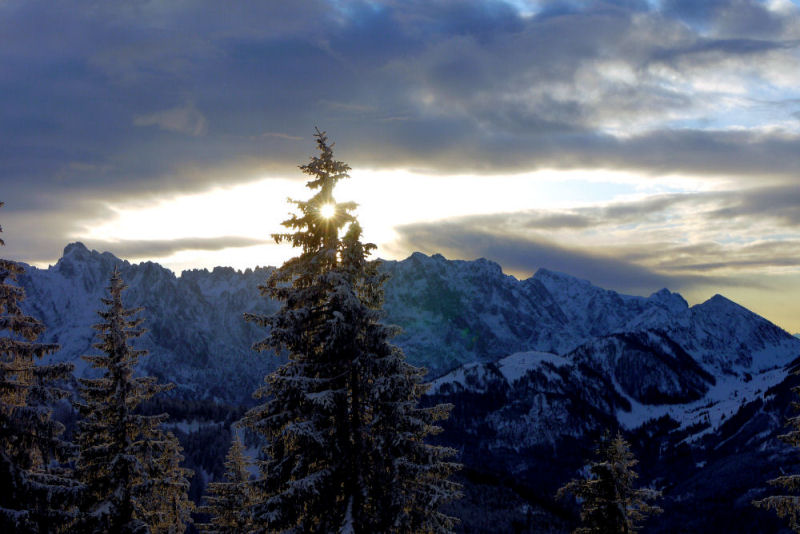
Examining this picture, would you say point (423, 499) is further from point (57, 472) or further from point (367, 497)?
point (57, 472)

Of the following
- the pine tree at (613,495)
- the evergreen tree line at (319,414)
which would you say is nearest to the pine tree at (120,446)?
the evergreen tree line at (319,414)

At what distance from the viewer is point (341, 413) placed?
1916cm

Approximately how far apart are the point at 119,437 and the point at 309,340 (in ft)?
43.1

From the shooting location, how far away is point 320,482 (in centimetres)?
1841

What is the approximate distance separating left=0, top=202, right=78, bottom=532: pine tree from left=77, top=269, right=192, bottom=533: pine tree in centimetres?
448

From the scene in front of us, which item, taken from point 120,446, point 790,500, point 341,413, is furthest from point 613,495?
point 120,446

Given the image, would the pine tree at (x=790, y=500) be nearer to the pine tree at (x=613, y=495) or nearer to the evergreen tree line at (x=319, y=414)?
the pine tree at (x=613, y=495)

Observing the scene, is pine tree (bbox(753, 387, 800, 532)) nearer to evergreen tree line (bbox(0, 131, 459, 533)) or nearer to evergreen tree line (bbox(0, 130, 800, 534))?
evergreen tree line (bbox(0, 130, 800, 534))

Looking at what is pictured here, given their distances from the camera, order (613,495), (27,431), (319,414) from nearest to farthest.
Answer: (319,414)
(27,431)
(613,495)

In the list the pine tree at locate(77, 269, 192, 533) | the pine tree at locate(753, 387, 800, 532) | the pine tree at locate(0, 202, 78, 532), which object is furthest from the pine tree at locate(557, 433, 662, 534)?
→ the pine tree at locate(0, 202, 78, 532)

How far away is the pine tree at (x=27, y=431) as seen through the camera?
1884cm

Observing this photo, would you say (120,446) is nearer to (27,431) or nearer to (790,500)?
(27,431)

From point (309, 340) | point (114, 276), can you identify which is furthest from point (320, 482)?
point (114, 276)

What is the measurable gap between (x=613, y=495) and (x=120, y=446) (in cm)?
2570
